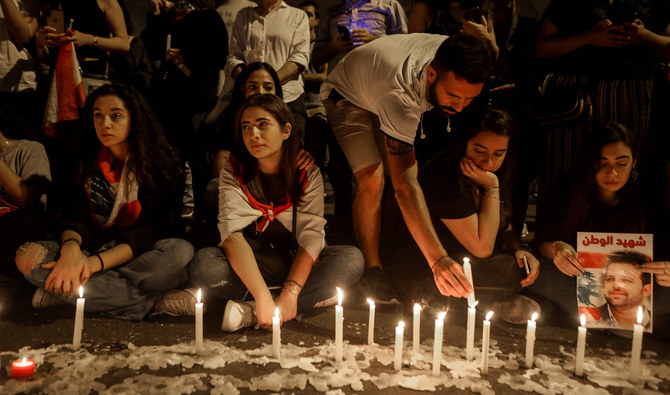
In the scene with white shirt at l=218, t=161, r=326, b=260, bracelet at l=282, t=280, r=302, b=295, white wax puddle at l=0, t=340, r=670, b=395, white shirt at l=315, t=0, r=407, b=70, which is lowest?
white wax puddle at l=0, t=340, r=670, b=395

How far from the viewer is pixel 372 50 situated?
3035mm

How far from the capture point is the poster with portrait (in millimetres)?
2605

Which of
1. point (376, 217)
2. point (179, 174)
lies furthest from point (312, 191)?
point (179, 174)

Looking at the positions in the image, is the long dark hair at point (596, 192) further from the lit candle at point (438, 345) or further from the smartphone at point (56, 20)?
the smartphone at point (56, 20)

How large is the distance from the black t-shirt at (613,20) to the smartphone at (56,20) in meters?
3.13

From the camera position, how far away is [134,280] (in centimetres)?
272

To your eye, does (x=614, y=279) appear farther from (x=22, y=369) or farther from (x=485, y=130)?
(x=22, y=369)

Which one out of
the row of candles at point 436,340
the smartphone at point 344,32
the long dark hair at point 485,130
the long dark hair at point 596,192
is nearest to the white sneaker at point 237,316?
the row of candles at point 436,340

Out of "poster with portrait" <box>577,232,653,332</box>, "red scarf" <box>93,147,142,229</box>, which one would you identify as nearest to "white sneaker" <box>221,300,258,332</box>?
"red scarf" <box>93,147,142,229</box>

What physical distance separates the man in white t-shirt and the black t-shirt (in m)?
0.91

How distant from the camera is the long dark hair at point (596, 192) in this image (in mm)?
2854

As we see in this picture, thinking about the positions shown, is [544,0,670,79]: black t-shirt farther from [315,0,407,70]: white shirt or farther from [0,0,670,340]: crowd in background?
[315,0,407,70]: white shirt

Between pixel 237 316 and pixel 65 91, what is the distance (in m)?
1.99

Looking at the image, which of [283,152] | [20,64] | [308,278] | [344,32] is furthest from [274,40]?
[308,278]
